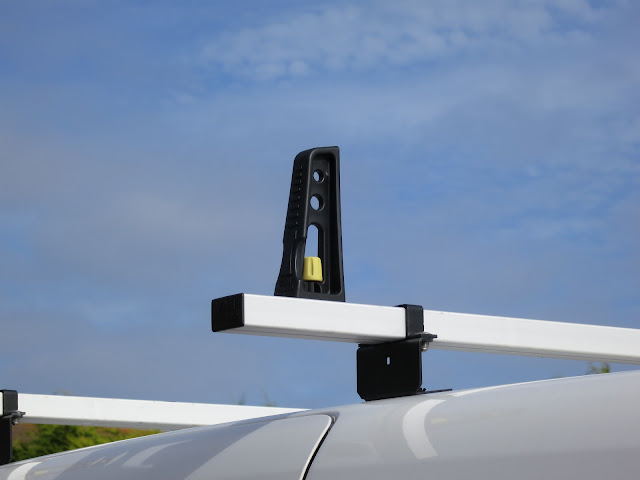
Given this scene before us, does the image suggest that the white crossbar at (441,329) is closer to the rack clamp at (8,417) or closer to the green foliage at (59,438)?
the rack clamp at (8,417)

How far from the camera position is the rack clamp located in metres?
3.41

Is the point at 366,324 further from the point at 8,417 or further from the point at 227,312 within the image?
the point at 8,417

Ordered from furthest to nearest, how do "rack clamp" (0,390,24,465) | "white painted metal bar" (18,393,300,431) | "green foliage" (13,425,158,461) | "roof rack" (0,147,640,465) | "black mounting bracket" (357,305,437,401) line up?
"green foliage" (13,425,158,461) < "white painted metal bar" (18,393,300,431) < "rack clamp" (0,390,24,465) < "black mounting bracket" (357,305,437,401) < "roof rack" (0,147,640,465)

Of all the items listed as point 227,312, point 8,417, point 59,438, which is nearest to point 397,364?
point 227,312

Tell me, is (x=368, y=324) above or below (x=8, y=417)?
above

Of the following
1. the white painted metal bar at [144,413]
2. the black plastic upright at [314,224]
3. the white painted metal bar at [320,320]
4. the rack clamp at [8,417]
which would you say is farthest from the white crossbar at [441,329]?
the rack clamp at [8,417]

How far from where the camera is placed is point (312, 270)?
238 cm

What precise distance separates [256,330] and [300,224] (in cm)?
44

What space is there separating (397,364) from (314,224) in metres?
0.42

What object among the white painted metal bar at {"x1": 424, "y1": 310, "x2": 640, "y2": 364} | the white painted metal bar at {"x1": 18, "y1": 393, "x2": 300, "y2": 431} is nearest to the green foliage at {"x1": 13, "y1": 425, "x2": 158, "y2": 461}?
the white painted metal bar at {"x1": 18, "y1": 393, "x2": 300, "y2": 431}

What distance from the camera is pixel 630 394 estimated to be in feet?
5.52

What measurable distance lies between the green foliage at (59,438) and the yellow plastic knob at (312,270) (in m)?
10.0

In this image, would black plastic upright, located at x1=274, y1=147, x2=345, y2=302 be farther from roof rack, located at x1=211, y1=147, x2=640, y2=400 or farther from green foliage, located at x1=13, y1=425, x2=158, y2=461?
green foliage, located at x1=13, y1=425, x2=158, y2=461

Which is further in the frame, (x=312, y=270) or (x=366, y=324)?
(x=312, y=270)
